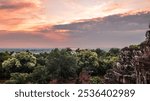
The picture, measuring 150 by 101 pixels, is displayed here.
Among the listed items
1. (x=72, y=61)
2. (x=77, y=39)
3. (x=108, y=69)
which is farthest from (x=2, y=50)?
(x=108, y=69)

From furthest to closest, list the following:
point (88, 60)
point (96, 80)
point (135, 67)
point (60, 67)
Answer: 1. point (88, 60)
2. point (60, 67)
3. point (96, 80)
4. point (135, 67)

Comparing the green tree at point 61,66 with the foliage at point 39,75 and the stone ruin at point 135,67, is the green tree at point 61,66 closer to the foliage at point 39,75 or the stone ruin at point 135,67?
the foliage at point 39,75

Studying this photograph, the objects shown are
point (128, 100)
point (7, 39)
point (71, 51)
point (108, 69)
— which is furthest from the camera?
point (7, 39)

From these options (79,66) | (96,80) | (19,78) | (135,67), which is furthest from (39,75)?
(135,67)

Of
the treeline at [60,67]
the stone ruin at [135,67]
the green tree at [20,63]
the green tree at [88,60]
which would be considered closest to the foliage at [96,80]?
the treeline at [60,67]

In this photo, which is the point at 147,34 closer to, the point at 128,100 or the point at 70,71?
the point at 128,100

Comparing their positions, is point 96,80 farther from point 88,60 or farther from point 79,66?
point 88,60
